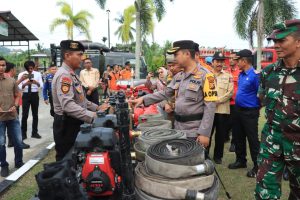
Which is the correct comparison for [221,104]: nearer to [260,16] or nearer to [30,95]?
[30,95]

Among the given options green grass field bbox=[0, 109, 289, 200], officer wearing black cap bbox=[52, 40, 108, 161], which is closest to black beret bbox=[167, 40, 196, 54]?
officer wearing black cap bbox=[52, 40, 108, 161]

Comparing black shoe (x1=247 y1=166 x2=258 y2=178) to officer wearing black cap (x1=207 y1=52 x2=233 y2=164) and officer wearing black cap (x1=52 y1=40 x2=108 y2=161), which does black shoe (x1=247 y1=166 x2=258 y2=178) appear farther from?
officer wearing black cap (x1=52 y1=40 x2=108 y2=161)

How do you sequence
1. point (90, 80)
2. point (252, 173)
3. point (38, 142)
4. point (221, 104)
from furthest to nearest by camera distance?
point (90, 80), point (38, 142), point (221, 104), point (252, 173)

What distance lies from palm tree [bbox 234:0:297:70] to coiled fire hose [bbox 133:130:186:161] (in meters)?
17.5

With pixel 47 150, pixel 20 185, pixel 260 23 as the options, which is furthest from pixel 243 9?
pixel 20 185

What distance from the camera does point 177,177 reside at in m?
2.71

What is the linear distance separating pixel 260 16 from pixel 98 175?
20.6 m

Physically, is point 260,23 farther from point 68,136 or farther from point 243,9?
point 68,136

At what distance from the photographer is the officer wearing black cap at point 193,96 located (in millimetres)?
3479

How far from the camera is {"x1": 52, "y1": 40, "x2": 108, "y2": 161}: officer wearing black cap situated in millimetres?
3537

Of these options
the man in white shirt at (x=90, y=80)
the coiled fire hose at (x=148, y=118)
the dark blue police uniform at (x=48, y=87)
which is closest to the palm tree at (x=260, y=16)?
the man in white shirt at (x=90, y=80)

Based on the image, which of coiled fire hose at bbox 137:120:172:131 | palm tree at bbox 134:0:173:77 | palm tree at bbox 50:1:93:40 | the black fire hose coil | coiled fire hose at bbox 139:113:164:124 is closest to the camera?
the black fire hose coil

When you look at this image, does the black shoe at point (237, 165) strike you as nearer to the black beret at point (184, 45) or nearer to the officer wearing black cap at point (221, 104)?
the officer wearing black cap at point (221, 104)

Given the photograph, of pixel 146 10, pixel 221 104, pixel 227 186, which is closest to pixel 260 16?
pixel 146 10
